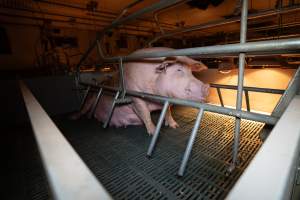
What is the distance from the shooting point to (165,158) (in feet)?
5.11

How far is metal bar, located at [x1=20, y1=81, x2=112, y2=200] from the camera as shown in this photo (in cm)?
30

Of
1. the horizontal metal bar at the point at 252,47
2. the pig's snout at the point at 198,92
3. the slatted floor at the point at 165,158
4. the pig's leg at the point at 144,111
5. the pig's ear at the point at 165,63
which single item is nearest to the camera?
the horizontal metal bar at the point at 252,47

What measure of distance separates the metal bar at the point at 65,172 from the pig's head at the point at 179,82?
4.10 ft

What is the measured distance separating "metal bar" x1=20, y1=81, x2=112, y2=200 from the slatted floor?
843mm

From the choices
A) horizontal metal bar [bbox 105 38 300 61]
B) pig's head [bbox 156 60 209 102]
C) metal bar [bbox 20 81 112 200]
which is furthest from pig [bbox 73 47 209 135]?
metal bar [bbox 20 81 112 200]

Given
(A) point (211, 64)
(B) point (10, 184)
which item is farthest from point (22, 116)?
(A) point (211, 64)

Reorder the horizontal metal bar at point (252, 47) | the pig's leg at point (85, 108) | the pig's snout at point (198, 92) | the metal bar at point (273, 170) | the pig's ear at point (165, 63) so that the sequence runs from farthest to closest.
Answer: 1. the pig's leg at point (85, 108)
2. the pig's ear at point (165, 63)
3. the pig's snout at point (198, 92)
4. the horizontal metal bar at point (252, 47)
5. the metal bar at point (273, 170)

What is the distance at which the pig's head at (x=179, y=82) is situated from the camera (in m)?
1.58

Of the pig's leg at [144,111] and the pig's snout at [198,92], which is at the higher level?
the pig's snout at [198,92]

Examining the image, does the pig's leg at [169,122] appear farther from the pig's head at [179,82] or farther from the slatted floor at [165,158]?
the pig's head at [179,82]

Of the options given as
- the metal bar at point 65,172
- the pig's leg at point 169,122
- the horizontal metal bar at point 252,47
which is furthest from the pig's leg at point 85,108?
the metal bar at point 65,172

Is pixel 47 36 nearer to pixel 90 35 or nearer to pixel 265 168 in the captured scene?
pixel 90 35

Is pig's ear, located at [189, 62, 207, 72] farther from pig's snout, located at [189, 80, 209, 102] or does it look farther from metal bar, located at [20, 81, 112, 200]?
metal bar, located at [20, 81, 112, 200]

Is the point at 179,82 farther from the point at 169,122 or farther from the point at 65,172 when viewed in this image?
the point at 65,172
